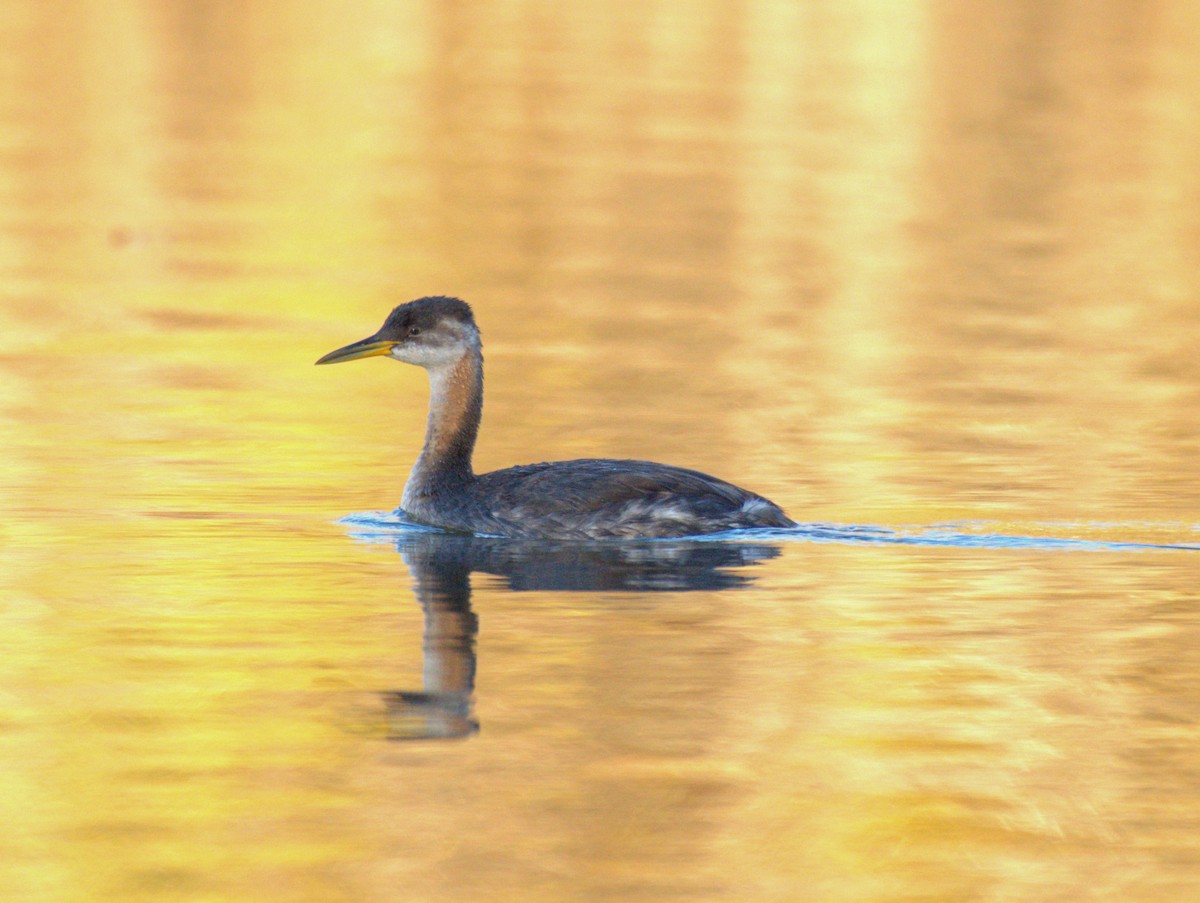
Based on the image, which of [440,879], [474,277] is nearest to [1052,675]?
[440,879]

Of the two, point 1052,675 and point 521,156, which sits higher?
point 521,156

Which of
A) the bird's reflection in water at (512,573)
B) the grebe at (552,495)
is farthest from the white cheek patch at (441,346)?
the bird's reflection in water at (512,573)

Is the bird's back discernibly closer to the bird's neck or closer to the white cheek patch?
the bird's neck

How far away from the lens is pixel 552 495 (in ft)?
44.1

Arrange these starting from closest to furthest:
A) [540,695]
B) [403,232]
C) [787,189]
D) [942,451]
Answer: [540,695] < [942,451] < [403,232] < [787,189]

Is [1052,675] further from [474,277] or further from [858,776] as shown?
[474,277]

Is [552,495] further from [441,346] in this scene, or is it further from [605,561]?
[441,346]

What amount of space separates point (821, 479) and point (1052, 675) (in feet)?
16.5

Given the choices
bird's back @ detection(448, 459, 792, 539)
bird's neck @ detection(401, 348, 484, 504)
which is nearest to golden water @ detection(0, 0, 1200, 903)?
bird's back @ detection(448, 459, 792, 539)

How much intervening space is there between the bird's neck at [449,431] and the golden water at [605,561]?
1.90 feet

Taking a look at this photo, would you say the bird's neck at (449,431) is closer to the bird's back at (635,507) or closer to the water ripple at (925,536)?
the water ripple at (925,536)

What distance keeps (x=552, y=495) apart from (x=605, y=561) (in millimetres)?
727

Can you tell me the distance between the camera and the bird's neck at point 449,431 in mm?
14039

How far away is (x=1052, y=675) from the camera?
33.7 feet
